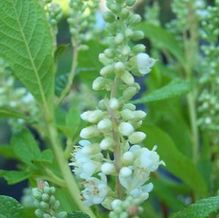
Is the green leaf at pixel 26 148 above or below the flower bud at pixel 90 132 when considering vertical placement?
below

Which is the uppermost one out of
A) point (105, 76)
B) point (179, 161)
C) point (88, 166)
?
point (105, 76)

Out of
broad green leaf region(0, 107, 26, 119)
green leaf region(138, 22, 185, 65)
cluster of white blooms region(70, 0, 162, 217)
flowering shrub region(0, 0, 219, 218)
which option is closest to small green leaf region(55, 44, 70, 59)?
flowering shrub region(0, 0, 219, 218)

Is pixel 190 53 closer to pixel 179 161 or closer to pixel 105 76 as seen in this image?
pixel 179 161

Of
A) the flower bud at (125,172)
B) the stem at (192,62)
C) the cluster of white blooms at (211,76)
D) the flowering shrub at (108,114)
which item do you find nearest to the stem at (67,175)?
the flowering shrub at (108,114)

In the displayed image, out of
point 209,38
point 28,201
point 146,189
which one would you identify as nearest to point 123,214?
point 146,189

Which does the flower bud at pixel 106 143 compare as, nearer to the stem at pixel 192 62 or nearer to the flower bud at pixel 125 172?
the flower bud at pixel 125 172

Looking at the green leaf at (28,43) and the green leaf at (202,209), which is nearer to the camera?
the green leaf at (202,209)

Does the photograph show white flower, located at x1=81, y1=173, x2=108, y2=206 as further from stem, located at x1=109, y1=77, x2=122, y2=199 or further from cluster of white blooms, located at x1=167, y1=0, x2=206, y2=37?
cluster of white blooms, located at x1=167, y1=0, x2=206, y2=37
